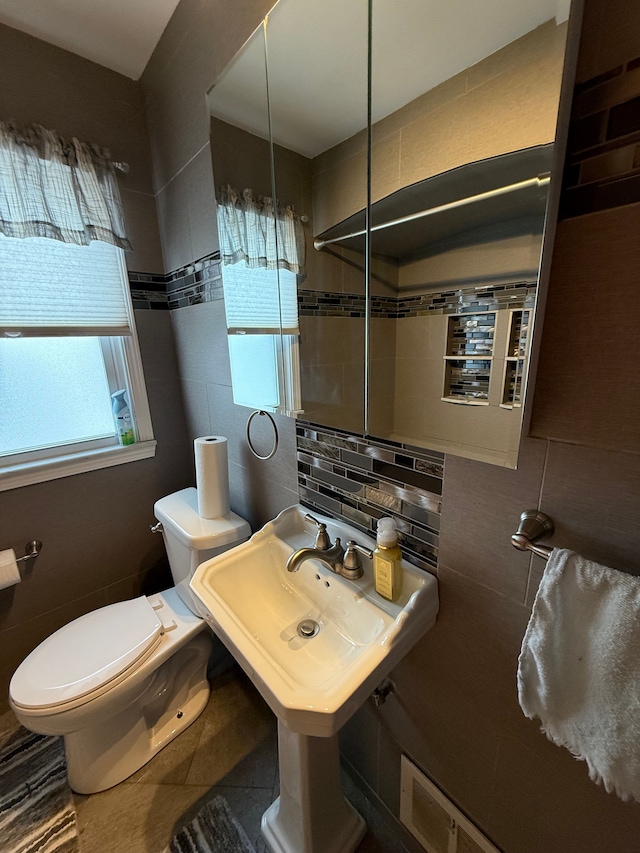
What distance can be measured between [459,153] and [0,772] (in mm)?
2376

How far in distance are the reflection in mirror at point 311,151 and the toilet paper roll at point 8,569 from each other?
1.24 metres

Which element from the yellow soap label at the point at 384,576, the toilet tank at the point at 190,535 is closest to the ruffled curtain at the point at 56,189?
the toilet tank at the point at 190,535

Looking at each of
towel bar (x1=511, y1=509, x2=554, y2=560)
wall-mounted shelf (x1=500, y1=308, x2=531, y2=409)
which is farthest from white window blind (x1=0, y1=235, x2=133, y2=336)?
towel bar (x1=511, y1=509, x2=554, y2=560)

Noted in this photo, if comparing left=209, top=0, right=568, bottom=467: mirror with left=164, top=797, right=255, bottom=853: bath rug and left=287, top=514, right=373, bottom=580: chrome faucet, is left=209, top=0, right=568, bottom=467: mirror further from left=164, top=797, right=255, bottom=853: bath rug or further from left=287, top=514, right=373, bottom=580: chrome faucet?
left=164, top=797, right=255, bottom=853: bath rug

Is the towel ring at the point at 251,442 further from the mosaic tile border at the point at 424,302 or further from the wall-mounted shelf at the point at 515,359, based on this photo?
the wall-mounted shelf at the point at 515,359

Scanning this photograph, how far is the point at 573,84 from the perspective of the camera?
0.47 metres

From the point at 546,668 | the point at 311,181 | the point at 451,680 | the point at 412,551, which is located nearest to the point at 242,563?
the point at 412,551

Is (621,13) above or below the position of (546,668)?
above

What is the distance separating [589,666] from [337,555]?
1.74 ft

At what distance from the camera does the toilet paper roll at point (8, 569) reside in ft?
4.16

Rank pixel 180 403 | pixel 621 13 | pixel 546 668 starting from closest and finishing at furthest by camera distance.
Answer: pixel 621 13
pixel 546 668
pixel 180 403

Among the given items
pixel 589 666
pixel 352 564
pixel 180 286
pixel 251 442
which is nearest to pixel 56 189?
pixel 180 286

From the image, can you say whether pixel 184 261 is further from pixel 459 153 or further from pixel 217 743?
pixel 217 743

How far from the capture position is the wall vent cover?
2.81ft
